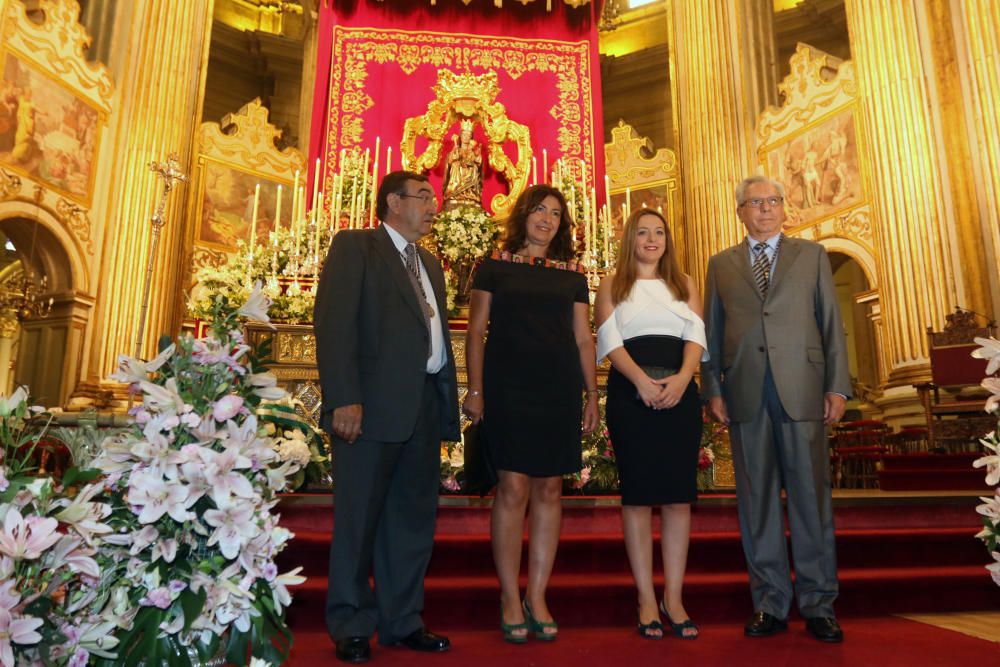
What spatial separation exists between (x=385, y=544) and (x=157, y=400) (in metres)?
1.11

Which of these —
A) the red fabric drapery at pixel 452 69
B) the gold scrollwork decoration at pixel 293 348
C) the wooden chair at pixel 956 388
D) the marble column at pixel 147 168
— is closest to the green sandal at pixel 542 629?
the gold scrollwork decoration at pixel 293 348

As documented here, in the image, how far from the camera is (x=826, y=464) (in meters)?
2.47

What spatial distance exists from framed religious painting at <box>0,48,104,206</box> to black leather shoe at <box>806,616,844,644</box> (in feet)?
27.3

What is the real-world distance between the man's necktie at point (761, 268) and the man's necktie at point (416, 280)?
1134 millimetres

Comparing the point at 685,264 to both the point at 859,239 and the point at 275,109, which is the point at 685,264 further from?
the point at 275,109

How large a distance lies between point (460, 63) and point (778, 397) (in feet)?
24.5

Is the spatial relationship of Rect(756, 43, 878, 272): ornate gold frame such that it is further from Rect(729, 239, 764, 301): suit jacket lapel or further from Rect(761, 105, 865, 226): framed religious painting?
Rect(729, 239, 764, 301): suit jacket lapel

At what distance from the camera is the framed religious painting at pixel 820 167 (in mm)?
8914

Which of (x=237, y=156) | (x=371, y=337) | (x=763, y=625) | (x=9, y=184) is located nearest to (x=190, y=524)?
(x=371, y=337)

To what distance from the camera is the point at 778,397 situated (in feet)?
7.95

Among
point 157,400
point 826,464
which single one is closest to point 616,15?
point 826,464

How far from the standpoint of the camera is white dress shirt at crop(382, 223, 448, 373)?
7.57ft

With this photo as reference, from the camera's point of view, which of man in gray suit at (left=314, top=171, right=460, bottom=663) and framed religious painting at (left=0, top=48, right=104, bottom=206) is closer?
man in gray suit at (left=314, top=171, right=460, bottom=663)

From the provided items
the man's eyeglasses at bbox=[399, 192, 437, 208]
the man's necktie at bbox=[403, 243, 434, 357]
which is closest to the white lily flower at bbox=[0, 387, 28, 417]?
the man's necktie at bbox=[403, 243, 434, 357]
